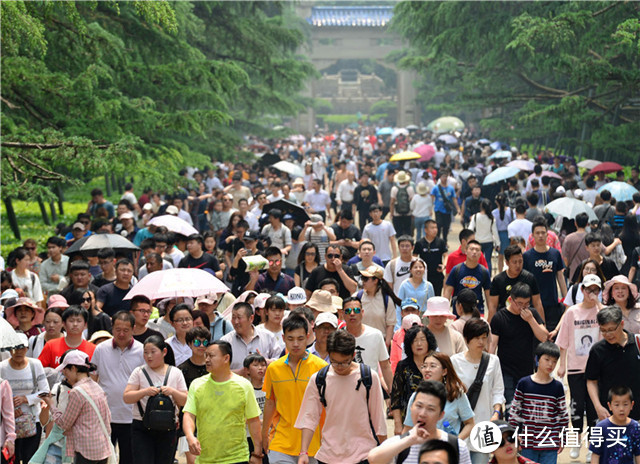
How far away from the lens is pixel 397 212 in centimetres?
1762

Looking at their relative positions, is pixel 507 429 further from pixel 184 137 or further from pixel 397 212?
pixel 184 137

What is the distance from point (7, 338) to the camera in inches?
293

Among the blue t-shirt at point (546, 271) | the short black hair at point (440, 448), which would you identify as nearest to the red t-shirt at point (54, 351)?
the short black hair at point (440, 448)

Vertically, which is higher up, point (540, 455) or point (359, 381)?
point (359, 381)

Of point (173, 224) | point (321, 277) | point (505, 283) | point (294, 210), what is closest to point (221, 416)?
point (505, 283)

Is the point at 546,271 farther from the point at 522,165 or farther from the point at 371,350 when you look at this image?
the point at 522,165

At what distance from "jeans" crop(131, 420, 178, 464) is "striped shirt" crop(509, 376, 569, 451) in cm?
251

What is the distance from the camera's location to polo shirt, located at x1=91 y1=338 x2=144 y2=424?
7.66 metres

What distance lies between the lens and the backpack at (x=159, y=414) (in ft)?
23.1

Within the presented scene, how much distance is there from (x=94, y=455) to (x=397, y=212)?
1115 cm

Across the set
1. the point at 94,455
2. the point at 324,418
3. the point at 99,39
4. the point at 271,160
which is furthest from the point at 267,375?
the point at 271,160

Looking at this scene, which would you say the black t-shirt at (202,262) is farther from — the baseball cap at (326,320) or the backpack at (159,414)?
the backpack at (159,414)

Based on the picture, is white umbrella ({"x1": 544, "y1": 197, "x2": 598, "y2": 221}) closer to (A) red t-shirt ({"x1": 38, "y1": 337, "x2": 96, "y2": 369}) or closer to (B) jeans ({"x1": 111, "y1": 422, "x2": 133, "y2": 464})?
(A) red t-shirt ({"x1": 38, "y1": 337, "x2": 96, "y2": 369})

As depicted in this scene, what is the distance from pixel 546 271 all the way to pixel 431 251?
72.8 inches
